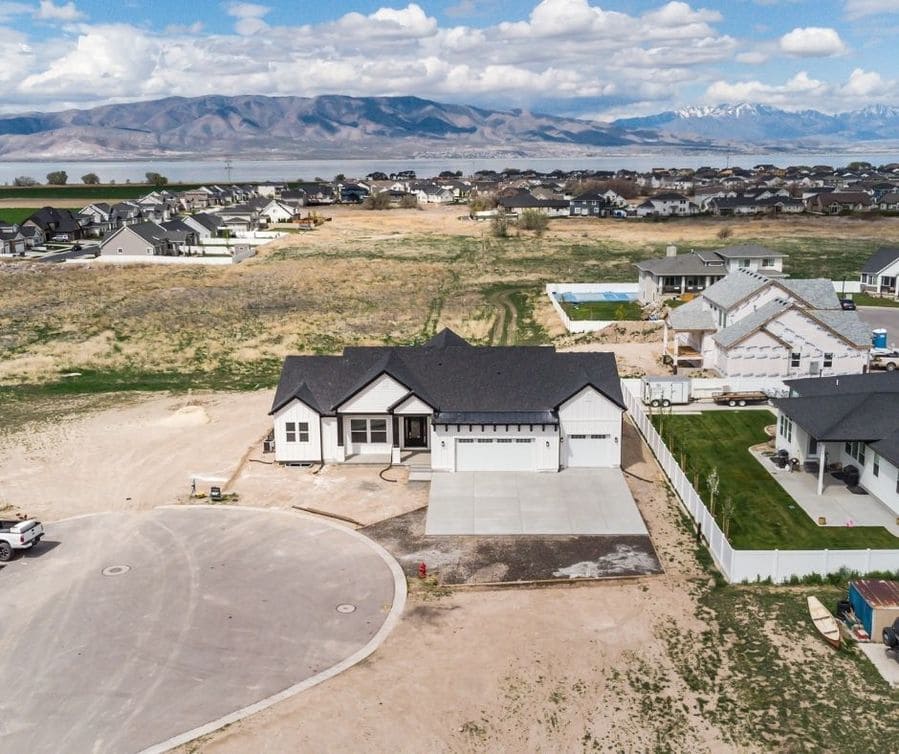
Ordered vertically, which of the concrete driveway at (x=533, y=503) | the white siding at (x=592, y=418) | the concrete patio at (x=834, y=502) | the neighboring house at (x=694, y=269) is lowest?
the concrete driveway at (x=533, y=503)

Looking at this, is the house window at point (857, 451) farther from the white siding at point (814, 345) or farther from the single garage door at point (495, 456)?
the white siding at point (814, 345)

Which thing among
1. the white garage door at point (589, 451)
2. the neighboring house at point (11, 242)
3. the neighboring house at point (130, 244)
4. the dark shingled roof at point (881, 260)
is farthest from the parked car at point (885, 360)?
the neighboring house at point (11, 242)

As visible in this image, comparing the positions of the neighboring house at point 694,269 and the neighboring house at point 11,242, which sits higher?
the neighboring house at point 11,242

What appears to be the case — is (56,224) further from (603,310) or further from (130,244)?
(603,310)

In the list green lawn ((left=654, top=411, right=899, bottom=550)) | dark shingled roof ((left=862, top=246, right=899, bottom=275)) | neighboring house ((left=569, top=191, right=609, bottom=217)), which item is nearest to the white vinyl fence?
green lawn ((left=654, top=411, right=899, bottom=550))

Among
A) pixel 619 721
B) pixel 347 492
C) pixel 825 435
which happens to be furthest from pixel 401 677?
pixel 825 435

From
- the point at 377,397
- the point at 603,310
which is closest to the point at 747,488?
the point at 377,397

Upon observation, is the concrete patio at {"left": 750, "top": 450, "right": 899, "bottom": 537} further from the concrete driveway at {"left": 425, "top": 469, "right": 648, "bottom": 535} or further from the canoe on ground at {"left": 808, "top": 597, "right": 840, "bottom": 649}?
the canoe on ground at {"left": 808, "top": 597, "right": 840, "bottom": 649}
